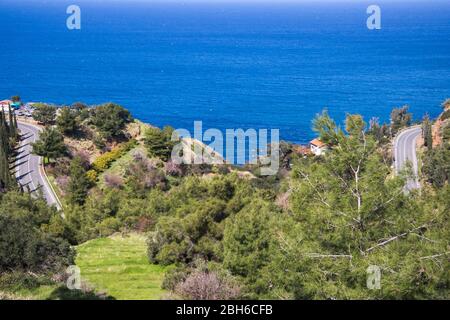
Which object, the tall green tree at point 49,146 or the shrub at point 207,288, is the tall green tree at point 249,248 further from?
the tall green tree at point 49,146

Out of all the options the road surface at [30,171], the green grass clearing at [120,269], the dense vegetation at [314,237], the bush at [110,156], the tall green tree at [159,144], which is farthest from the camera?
the tall green tree at [159,144]

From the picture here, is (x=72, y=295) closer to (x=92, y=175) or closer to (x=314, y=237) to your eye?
(x=314, y=237)

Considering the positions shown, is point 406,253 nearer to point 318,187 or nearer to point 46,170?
point 318,187

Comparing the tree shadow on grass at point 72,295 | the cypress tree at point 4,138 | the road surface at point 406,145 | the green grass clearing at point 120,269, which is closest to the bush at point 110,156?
the cypress tree at point 4,138

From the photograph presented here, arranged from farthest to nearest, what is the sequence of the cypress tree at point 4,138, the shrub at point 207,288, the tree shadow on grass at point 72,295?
the cypress tree at point 4,138
the tree shadow on grass at point 72,295
the shrub at point 207,288

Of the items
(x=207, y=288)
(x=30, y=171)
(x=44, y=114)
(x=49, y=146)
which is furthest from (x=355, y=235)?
(x=44, y=114)

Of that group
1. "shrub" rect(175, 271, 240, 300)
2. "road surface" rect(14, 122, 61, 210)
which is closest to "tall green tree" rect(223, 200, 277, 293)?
"shrub" rect(175, 271, 240, 300)
